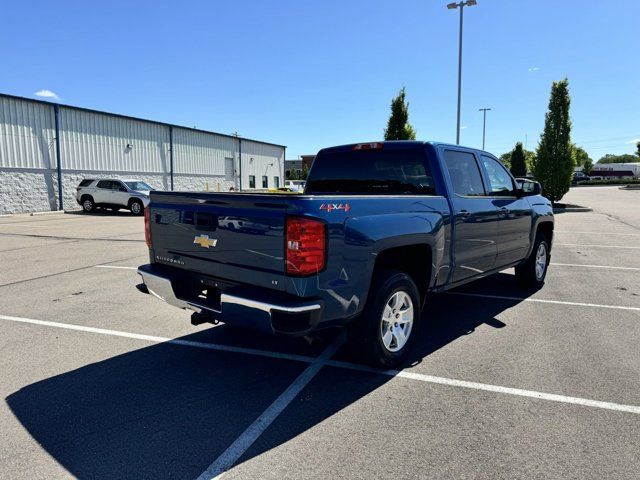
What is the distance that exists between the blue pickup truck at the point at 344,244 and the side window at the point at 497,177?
36 mm

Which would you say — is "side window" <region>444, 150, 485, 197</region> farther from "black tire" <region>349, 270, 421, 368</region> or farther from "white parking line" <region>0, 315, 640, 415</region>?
"white parking line" <region>0, 315, 640, 415</region>

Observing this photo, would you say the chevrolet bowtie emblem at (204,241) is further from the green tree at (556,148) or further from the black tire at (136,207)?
the green tree at (556,148)

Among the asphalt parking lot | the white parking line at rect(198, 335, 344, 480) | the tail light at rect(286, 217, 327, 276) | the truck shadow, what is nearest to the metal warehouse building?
the asphalt parking lot

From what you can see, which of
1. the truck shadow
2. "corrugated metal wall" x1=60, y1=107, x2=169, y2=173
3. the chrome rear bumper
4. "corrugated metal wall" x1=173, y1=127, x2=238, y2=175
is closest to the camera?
the truck shadow

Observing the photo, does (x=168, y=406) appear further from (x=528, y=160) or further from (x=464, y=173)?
(x=528, y=160)

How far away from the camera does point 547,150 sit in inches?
989

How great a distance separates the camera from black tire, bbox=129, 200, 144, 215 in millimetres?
21812

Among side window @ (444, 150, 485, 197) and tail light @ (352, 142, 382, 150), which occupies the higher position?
Result: tail light @ (352, 142, 382, 150)

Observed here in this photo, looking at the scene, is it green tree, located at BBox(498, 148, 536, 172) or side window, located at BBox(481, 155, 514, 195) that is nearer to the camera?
side window, located at BBox(481, 155, 514, 195)

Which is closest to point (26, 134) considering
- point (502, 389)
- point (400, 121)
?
point (400, 121)

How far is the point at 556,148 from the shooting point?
24922mm

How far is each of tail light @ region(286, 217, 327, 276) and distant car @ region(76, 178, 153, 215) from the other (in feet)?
66.5

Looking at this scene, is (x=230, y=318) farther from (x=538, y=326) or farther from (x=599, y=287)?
(x=599, y=287)

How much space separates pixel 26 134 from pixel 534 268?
2391 cm
